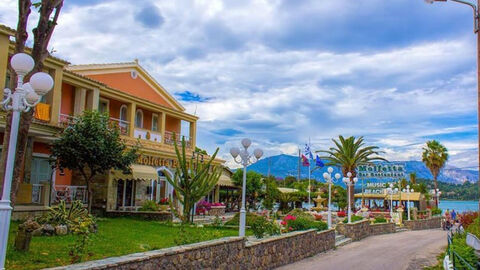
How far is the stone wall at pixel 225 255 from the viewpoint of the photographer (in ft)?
24.1

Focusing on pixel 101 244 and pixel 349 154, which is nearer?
pixel 101 244

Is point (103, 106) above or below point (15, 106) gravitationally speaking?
above

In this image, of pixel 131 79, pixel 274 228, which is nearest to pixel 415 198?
pixel 131 79

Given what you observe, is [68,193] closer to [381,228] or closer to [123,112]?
[123,112]

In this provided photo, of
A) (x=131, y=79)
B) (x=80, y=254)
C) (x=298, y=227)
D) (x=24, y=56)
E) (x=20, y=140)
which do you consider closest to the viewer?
(x=24, y=56)

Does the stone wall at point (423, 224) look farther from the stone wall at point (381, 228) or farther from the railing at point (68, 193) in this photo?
the railing at point (68, 193)


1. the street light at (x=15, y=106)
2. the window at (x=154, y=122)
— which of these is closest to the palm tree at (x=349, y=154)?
the window at (x=154, y=122)

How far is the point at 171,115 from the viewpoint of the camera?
3158 centimetres

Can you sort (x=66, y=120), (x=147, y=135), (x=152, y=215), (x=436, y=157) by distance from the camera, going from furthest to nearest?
(x=436, y=157), (x=147, y=135), (x=152, y=215), (x=66, y=120)

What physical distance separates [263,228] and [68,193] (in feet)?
37.5

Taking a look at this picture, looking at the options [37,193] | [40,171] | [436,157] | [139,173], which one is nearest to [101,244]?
[37,193]

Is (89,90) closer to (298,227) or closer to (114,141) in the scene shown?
(114,141)

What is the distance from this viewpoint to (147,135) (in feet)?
92.3

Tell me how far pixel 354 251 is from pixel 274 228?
6445mm
